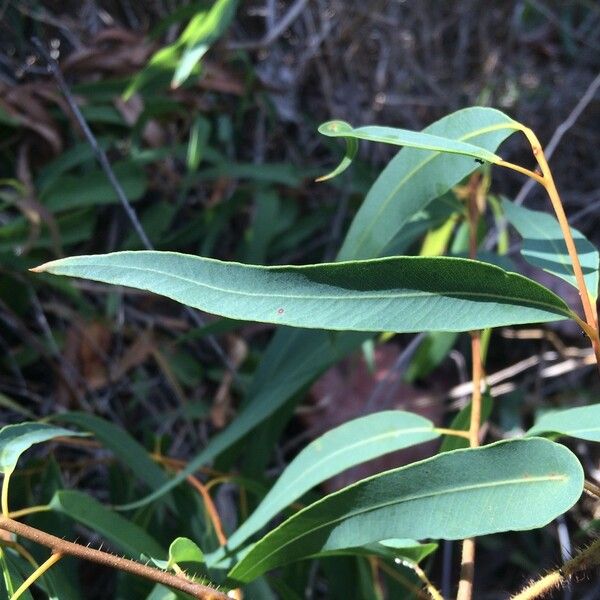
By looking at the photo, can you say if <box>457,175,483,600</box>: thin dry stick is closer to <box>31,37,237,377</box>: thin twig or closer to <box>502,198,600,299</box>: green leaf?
<box>502,198,600,299</box>: green leaf

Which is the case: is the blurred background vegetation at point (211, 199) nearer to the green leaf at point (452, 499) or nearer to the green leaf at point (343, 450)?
the green leaf at point (343, 450)

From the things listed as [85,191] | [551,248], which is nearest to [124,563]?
[551,248]

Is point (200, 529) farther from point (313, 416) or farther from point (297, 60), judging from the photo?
point (297, 60)

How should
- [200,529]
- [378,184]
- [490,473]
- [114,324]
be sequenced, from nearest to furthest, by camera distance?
[490,473] → [378,184] → [200,529] → [114,324]

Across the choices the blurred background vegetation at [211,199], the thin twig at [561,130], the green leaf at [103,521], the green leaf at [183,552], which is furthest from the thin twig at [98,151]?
the thin twig at [561,130]

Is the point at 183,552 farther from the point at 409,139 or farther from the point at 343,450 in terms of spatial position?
the point at 409,139

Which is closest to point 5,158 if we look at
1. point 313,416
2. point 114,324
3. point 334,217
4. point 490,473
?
point 114,324
